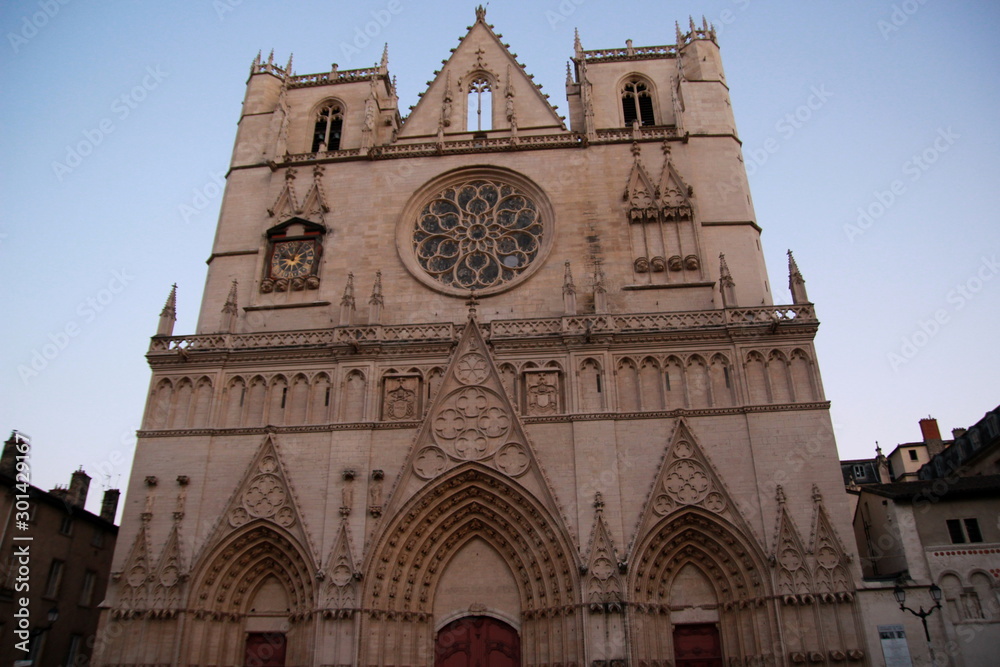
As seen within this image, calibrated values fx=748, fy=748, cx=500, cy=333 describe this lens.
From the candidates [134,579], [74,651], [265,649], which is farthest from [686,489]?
[74,651]

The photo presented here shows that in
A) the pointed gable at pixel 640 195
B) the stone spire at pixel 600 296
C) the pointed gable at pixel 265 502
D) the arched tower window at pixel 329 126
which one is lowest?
the pointed gable at pixel 265 502

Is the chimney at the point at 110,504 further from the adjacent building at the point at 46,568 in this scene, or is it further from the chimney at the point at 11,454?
the chimney at the point at 11,454

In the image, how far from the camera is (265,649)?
17062 mm

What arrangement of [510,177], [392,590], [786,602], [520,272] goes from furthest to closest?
[510,177]
[520,272]
[392,590]
[786,602]

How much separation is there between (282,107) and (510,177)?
321 inches

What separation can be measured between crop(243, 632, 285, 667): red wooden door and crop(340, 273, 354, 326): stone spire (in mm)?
7656

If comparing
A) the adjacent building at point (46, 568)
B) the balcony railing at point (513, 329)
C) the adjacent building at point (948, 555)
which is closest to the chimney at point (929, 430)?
the adjacent building at point (948, 555)

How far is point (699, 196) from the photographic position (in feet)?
71.1

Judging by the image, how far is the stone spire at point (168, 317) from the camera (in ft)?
65.7

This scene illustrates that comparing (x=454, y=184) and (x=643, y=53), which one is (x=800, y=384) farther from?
(x=643, y=53)

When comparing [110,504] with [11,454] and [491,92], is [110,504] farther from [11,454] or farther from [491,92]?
[491,92]

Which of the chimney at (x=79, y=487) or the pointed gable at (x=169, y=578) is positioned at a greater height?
the chimney at (x=79, y=487)

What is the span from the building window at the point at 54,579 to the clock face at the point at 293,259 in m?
10.1

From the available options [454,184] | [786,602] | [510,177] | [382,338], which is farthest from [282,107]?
[786,602]
